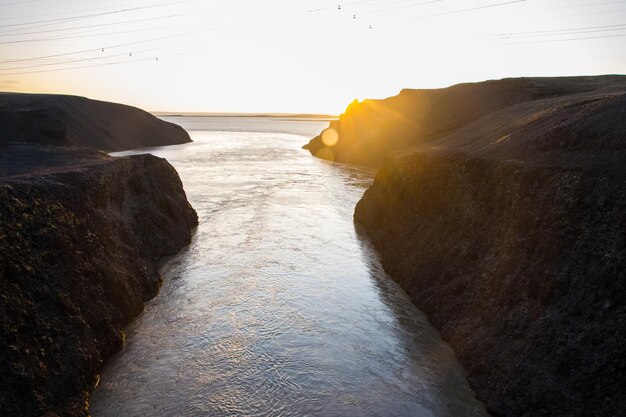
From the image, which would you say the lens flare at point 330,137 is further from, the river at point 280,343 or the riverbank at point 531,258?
the riverbank at point 531,258

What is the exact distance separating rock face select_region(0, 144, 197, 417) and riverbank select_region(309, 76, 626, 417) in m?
9.83

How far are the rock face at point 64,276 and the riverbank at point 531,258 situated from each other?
9.83 metres

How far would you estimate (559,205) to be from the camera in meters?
10.9

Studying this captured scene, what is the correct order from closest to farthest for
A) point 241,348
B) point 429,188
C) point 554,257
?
1. point 554,257
2. point 241,348
3. point 429,188

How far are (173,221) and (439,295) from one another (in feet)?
49.8

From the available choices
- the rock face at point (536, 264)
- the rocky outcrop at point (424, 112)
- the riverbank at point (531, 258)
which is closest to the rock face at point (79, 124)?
the rocky outcrop at point (424, 112)

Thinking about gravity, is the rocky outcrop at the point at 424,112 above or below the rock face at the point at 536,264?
above

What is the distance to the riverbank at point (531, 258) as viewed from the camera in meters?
8.38

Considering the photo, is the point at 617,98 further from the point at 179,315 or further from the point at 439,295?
the point at 179,315

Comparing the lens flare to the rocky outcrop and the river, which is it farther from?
the river

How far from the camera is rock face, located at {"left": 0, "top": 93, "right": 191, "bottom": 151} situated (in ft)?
201

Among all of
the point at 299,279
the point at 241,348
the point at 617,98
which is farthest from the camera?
A: the point at 299,279

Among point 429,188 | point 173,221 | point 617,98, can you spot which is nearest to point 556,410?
point 617,98

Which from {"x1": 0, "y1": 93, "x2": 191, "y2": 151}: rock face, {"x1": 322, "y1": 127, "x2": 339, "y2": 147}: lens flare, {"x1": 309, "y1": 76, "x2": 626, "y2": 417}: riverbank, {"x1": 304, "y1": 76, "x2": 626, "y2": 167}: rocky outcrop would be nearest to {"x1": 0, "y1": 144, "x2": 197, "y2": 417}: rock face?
{"x1": 309, "y1": 76, "x2": 626, "y2": 417}: riverbank
